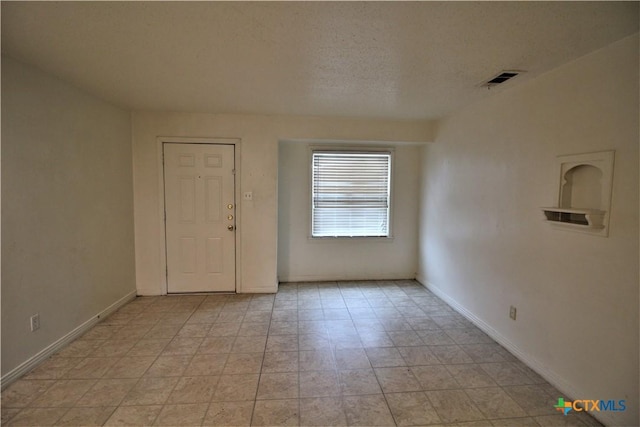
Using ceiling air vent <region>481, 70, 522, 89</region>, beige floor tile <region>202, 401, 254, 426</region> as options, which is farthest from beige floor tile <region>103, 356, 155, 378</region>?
ceiling air vent <region>481, 70, 522, 89</region>

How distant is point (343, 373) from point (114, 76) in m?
3.05

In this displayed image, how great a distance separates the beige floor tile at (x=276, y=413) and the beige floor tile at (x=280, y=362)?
34 cm

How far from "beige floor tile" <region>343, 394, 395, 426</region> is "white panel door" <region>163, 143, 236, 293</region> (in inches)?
96.4

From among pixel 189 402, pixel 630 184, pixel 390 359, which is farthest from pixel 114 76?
pixel 630 184

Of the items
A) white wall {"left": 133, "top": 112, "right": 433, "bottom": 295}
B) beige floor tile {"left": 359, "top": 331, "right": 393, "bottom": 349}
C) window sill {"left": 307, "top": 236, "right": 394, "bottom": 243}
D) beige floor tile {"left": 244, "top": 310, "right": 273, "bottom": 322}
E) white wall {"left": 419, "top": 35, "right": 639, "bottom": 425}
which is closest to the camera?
white wall {"left": 419, "top": 35, "right": 639, "bottom": 425}

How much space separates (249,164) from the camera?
3773 mm

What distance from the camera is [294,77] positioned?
2.43 m

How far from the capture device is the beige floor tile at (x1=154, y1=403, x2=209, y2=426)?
1.73m

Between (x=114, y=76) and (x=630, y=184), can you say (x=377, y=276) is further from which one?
(x=114, y=76)

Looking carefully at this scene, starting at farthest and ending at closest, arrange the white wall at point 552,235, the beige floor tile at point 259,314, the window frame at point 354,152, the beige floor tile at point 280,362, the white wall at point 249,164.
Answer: the window frame at point 354,152
the white wall at point 249,164
the beige floor tile at point 259,314
the beige floor tile at point 280,362
the white wall at point 552,235

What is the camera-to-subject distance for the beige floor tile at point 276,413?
1.74 meters

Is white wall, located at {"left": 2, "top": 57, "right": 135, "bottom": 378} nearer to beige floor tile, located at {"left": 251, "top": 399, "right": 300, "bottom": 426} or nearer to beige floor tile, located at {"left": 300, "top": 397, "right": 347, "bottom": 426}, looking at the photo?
beige floor tile, located at {"left": 251, "top": 399, "right": 300, "bottom": 426}

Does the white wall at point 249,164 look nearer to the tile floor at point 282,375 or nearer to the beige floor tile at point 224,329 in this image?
the tile floor at point 282,375

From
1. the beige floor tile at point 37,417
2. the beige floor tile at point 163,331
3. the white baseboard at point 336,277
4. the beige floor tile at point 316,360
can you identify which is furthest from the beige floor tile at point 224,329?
the white baseboard at point 336,277
